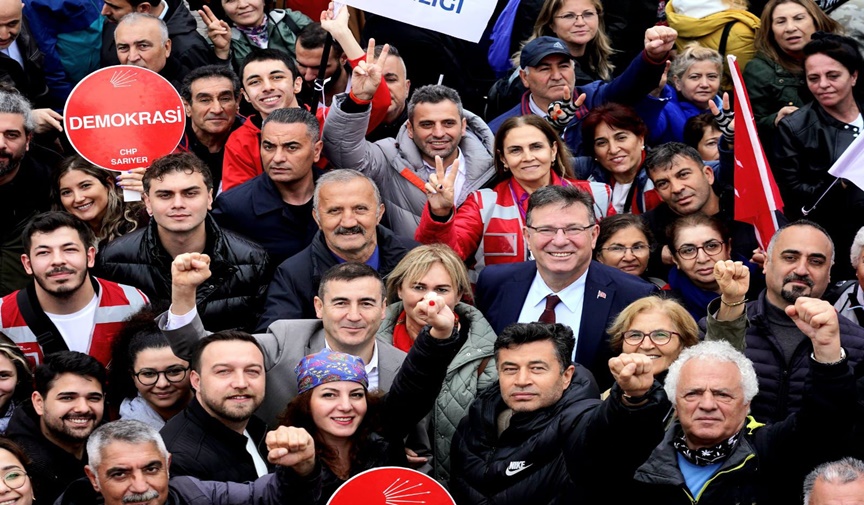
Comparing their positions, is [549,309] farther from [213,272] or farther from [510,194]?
[213,272]

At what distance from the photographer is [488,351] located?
27.3ft

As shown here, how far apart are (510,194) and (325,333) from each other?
1.97m

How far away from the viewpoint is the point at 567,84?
1091 centimetres

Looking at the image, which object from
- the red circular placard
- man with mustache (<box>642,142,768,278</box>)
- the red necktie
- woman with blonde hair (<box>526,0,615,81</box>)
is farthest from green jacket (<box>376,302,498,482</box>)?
woman with blonde hair (<box>526,0,615,81</box>)

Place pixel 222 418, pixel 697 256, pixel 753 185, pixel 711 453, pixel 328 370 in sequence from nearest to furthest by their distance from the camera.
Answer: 1. pixel 711 453
2. pixel 328 370
3. pixel 222 418
4. pixel 697 256
5. pixel 753 185

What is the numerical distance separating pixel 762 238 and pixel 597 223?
3.22 feet

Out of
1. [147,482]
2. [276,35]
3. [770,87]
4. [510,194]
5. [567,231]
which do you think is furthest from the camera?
[276,35]

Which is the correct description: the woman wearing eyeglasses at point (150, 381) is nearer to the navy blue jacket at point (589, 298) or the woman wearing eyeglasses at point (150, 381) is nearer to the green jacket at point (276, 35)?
the navy blue jacket at point (589, 298)

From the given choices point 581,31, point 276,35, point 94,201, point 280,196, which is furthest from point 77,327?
point 581,31

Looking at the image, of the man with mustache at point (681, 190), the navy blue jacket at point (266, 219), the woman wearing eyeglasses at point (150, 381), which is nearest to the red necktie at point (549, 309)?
the man with mustache at point (681, 190)

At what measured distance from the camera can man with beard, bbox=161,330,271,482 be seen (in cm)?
761

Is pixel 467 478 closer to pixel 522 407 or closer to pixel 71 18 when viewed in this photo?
pixel 522 407

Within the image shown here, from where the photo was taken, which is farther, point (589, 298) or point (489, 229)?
point (489, 229)

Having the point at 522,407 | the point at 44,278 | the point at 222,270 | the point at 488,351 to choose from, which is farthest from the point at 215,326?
the point at 522,407
